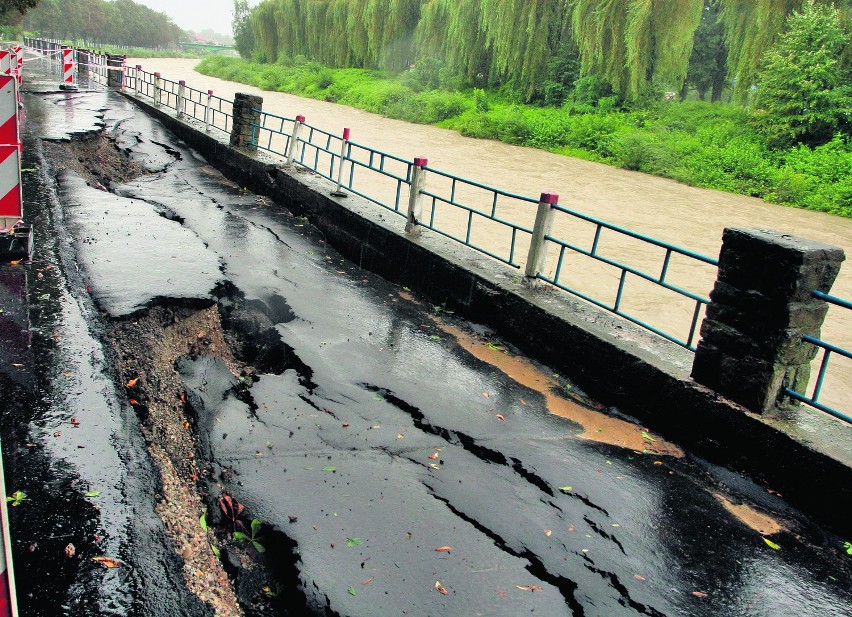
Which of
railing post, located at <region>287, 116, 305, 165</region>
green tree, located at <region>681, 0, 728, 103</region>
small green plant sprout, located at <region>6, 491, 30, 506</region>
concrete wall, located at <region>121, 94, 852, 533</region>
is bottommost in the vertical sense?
small green plant sprout, located at <region>6, 491, 30, 506</region>

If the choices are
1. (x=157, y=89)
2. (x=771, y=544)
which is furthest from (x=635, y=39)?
(x=771, y=544)

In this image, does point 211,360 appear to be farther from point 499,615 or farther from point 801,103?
point 801,103

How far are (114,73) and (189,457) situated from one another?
1051 inches

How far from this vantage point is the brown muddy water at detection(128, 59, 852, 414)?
1230 centimetres

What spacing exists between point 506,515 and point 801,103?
74.2 feet

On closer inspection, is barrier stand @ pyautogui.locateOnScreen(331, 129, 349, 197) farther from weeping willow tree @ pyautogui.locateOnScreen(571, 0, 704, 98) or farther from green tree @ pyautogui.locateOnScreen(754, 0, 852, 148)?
weeping willow tree @ pyautogui.locateOnScreen(571, 0, 704, 98)

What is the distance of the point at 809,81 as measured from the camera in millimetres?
22047

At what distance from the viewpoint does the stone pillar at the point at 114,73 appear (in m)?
26.2

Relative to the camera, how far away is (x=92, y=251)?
685 centimetres

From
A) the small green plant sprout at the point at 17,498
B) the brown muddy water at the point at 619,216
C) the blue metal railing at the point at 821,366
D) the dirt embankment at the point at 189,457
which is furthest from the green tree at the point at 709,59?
the small green plant sprout at the point at 17,498

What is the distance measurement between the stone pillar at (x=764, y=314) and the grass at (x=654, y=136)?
58.4 ft

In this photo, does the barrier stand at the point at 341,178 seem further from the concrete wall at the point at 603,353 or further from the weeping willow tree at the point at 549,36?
the weeping willow tree at the point at 549,36

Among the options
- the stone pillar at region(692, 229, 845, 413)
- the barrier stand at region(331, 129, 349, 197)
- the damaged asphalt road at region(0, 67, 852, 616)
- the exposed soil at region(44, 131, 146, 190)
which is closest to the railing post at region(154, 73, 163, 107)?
the exposed soil at region(44, 131, 146, 190)

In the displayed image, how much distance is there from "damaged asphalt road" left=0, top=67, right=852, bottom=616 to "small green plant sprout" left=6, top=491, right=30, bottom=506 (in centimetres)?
4
